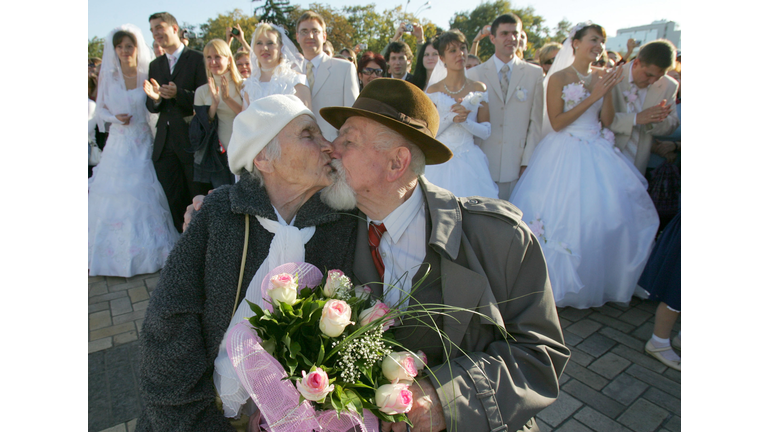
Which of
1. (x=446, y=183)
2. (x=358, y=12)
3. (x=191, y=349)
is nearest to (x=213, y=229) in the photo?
(x=191, y=349)

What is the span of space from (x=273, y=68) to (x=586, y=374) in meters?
4.33

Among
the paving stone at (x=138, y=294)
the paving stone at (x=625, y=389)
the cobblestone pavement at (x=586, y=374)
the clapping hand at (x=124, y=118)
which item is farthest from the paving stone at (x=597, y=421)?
the clapping hand at (x=124, y=118)

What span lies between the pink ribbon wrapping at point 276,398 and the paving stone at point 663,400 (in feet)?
8.06

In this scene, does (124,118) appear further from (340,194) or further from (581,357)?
(581,357)

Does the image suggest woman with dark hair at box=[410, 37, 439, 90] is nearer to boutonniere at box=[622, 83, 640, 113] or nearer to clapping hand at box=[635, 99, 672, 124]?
boutonniere at box=[622, 83, 640, 113]

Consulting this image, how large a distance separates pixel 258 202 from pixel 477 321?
110 cm

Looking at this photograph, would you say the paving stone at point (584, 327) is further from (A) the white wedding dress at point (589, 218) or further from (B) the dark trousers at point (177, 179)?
(B) the dark trousers at point (177, 179)

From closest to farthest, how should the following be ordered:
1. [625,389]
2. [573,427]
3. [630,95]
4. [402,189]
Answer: [402,189] → [573,427] → [625,389] → [630,95]

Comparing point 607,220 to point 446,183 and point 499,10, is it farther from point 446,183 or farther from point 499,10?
point 499,10

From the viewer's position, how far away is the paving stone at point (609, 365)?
3.17 m

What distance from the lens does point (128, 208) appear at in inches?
196

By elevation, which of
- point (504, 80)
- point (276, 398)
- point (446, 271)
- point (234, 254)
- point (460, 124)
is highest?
point (504, 80)

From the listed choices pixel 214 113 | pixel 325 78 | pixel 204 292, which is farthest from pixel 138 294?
pixel 204 292

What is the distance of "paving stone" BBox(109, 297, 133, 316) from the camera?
13.4 feet
